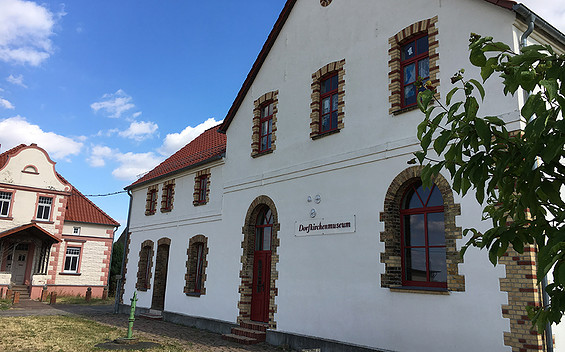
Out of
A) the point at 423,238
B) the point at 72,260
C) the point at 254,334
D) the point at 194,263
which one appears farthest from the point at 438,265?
the point at 72,260

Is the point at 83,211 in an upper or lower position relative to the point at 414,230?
upper

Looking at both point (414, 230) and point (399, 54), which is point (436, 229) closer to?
point (414, 230)

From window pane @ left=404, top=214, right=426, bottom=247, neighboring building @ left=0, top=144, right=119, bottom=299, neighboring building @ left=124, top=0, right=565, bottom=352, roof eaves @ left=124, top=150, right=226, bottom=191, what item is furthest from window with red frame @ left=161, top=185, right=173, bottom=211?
window pane @ left=404, top=214, right=426, bottom=247

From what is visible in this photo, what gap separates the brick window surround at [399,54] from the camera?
8969 mm

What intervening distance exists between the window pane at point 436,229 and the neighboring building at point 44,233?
23.6m

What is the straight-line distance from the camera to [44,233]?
25.5 m

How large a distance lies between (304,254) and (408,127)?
428 centimetres

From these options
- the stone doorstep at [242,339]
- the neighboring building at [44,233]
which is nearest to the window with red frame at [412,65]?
the stone doorstep at [242,339]

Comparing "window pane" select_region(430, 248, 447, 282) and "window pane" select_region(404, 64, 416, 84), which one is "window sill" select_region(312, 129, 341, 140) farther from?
"window pane" select_region(430, 248, 447, 282)

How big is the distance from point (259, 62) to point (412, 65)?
610cm

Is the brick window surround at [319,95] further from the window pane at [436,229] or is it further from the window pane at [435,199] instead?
the window pane at [436,229]

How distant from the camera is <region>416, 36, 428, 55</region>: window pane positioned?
9398 millimetres

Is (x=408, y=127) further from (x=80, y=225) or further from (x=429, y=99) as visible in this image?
(x=80, y=225)

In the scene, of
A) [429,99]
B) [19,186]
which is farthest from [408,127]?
[19,186]
